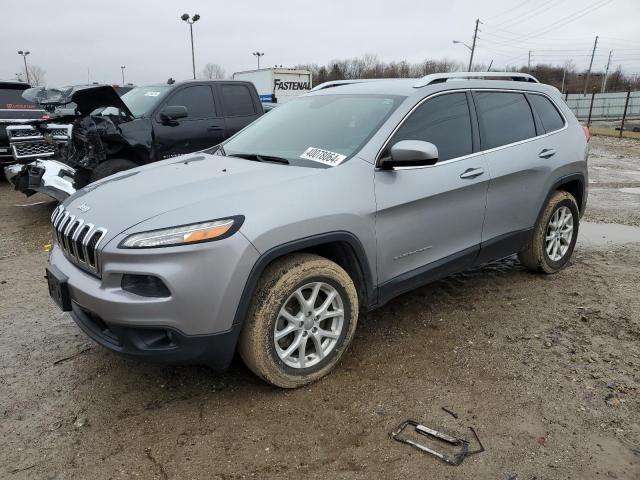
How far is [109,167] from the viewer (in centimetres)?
656

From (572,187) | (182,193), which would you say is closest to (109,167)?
(182,193)

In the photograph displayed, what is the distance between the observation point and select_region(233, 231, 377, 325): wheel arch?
2670 millimetres

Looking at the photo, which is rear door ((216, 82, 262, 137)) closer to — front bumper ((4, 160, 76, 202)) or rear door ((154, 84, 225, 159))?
rear door ((154, 84, 225, 159))

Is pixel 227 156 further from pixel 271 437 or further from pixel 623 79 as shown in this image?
pixel 623 79

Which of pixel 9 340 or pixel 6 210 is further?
pixel 6 210

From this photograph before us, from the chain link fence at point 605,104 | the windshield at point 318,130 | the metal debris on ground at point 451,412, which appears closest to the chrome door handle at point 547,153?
the windshield at point 318,130

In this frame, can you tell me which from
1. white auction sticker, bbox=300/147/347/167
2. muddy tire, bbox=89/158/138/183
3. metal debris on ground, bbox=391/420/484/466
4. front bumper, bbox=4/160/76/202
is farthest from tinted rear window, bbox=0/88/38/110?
metal debris on ground, bbox=391/420/484/466

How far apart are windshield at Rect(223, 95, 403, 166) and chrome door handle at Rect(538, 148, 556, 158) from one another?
158 centimetres

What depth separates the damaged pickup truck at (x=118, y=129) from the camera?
21.6 feet

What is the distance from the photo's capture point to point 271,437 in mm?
2646

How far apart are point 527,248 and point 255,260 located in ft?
9.74

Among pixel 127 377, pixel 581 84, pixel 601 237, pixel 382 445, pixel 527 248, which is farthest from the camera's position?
pixel 581 84

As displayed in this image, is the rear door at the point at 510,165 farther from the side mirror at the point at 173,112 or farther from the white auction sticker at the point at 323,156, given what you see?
the side mirror at the point at 173,112

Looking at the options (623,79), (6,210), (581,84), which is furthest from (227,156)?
(623,79)
